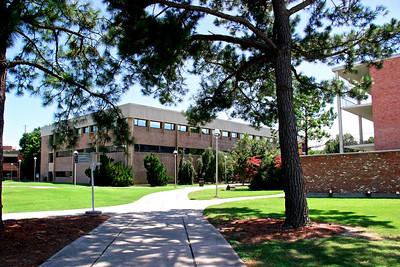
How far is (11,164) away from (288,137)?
81.6 meters

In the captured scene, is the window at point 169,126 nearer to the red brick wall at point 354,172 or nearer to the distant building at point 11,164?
the red brick wall at point 354,172

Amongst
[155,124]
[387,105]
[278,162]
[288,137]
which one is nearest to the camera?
[288,137]

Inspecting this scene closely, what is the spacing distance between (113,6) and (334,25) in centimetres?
730

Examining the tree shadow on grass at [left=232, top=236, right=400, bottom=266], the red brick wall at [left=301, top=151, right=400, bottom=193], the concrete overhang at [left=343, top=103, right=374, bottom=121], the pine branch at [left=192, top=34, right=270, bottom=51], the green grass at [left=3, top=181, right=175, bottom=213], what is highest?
the concrete overhang at [left=343, top=103, right=374, bottom=121]

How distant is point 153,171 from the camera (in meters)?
38.1

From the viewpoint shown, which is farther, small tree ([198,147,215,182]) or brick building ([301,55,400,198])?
small tree ([198,147,215,182])

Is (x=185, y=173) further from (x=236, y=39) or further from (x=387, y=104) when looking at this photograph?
(x=236, y=39)

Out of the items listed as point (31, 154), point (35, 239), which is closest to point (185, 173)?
point (35, 239)

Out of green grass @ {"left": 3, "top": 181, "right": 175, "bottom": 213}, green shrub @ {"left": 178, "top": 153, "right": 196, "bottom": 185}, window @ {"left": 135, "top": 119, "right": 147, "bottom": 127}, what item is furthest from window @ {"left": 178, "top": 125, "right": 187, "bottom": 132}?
green grass @ {"left": 3, "top": 181, "right": 175, "bottom": 213}

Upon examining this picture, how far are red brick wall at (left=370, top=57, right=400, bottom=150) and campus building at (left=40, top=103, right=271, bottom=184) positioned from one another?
689 inches

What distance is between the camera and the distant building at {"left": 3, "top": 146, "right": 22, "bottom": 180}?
7462 cm

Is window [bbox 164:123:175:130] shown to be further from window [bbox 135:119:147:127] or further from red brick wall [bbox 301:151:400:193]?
red brick wall [bbox 301:151:400:193]

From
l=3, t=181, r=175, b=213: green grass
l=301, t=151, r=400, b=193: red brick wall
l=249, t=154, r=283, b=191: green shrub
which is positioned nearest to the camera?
l=3, t=181, r=175, b=213: green grass

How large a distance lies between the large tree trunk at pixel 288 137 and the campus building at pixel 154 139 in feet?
81.3
